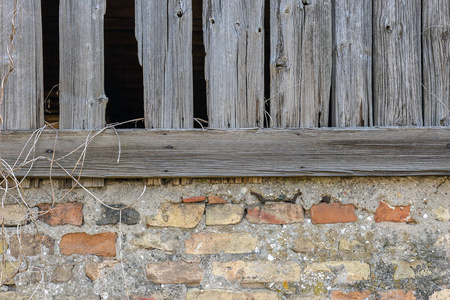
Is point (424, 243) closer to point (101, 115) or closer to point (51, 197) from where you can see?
point (101, 115)

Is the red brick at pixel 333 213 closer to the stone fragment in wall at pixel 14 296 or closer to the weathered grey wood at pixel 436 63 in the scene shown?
the weathered grey wood at pixel 436 63

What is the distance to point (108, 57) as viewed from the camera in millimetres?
3988

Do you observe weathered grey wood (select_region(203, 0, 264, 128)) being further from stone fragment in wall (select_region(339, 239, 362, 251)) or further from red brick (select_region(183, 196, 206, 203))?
stone fragment in wall (select_region(339, 239, 362, 251))

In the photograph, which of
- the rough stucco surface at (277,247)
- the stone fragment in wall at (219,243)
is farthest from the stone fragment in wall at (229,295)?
the stone fragment in wall at (219,243)

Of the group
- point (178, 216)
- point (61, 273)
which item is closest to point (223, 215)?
point (178, 216)

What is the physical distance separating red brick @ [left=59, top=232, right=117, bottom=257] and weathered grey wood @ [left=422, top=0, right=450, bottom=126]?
1580mm

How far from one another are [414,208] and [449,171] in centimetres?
23

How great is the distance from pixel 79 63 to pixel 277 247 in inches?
49.1

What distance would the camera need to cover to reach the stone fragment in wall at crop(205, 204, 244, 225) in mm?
1873

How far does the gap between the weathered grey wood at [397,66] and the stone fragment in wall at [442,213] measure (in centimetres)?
41

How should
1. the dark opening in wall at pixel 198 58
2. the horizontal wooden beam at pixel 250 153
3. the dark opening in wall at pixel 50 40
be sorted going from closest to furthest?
1. the horizontal wooden beam at pixel 250 153
2. the dark opening in wall at pixel 50 40
3. the dark opening in wall at pixel 198 58

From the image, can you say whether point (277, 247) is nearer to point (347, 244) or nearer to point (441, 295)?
point (347, 244)

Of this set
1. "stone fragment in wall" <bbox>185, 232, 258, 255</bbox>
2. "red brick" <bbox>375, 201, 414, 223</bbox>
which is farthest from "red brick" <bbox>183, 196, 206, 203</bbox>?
"red brick" <bbox>375, 201, 414, 223</bbox>

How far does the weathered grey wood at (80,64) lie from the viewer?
1.86 meters
